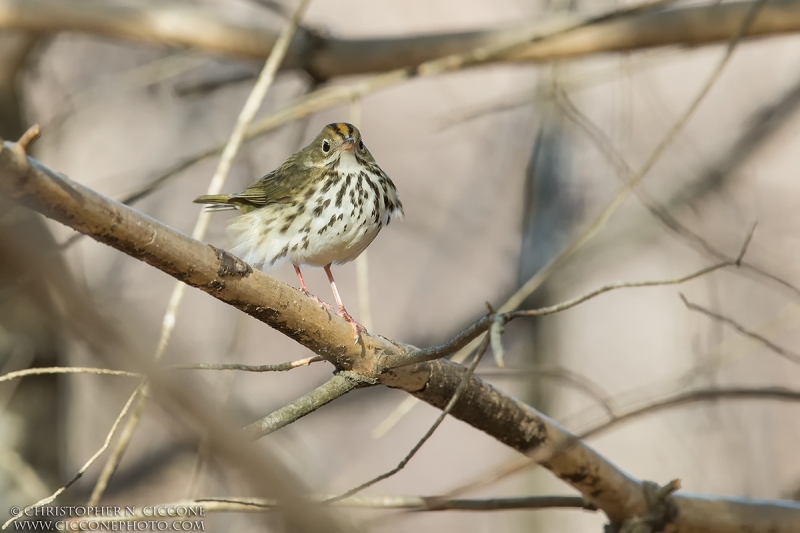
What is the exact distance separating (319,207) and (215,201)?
367mm

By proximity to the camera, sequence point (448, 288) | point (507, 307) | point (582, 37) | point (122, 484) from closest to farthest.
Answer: point (507, 307) < point (582, 37) < point (122, 484) < point (448, 288)

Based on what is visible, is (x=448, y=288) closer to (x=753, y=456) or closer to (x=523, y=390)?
(x=523, y=390)

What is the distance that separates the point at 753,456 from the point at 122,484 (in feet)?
12.3

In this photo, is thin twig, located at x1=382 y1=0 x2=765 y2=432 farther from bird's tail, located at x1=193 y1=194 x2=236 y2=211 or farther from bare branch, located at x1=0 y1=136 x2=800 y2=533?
bird's tail, located at x1=193 y1=194 x2=236 y2=211

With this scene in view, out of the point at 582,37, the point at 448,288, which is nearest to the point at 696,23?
the point at 582,37

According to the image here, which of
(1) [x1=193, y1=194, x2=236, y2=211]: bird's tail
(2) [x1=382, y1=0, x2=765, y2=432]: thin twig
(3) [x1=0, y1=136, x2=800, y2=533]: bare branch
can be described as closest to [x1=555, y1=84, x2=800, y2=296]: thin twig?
(2) [x1=382, y1=0, x2=765, y2=432]: thin twig

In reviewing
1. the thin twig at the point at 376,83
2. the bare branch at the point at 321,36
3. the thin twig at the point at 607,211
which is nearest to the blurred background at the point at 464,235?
the bare branch at the point at 321,36

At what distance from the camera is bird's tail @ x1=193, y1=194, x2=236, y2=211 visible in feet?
9.29

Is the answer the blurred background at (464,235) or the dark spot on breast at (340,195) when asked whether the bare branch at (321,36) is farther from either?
the dark spot on breast at (340,195)

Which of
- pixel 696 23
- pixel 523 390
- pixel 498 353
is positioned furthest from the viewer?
pixel 523 390

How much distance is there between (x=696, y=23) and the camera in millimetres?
3520

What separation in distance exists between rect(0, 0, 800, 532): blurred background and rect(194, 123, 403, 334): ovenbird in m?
0.73

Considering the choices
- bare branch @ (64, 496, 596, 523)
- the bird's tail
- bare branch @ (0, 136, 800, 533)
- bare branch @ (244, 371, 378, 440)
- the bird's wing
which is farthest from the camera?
the bird's wing

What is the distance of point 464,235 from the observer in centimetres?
662
